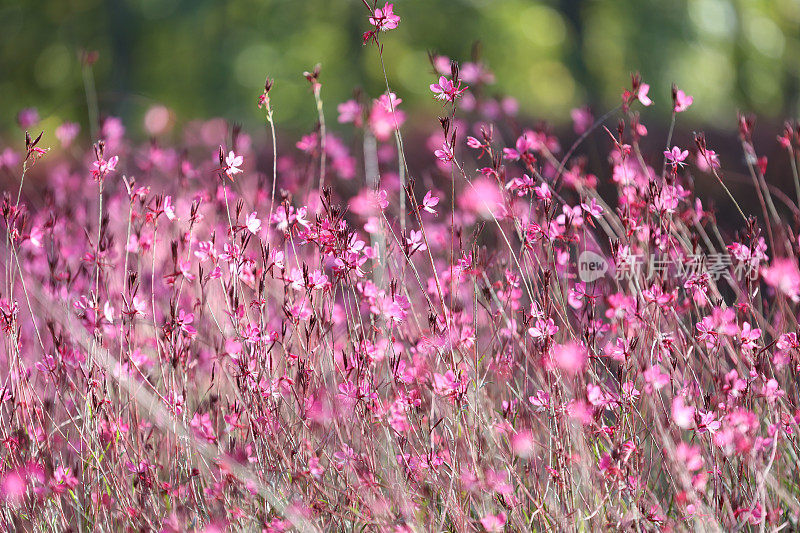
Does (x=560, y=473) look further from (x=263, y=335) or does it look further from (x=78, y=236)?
(x=78, y=236)

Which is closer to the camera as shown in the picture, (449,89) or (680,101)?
(449,89)

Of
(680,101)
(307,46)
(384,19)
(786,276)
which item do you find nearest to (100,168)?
(384,19)

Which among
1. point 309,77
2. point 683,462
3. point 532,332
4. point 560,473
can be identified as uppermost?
point 309,77

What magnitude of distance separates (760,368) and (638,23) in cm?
1790

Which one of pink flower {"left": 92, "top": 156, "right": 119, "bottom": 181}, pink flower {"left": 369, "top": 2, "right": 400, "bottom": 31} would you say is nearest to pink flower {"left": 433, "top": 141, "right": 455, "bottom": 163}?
pink flower {"left": 369, "top": 2, "right": 400, "bottom": 31}

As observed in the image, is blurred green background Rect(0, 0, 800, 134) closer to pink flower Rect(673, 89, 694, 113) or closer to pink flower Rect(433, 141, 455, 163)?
pink flower Rect(673, 89, 694, 113)

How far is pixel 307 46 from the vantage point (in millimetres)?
18250

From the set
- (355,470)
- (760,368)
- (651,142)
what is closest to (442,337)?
(355,470)

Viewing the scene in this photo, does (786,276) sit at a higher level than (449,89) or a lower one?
lower

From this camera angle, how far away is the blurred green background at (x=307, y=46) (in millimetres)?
17375

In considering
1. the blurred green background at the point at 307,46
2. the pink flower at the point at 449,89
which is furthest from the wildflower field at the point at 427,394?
the blurred green background at the point at 307,46

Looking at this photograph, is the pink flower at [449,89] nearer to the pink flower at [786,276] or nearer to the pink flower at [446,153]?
the pink flower at [446,153]

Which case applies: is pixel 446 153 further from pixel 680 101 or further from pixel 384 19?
pixel 680 101

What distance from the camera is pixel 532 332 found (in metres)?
2.17
